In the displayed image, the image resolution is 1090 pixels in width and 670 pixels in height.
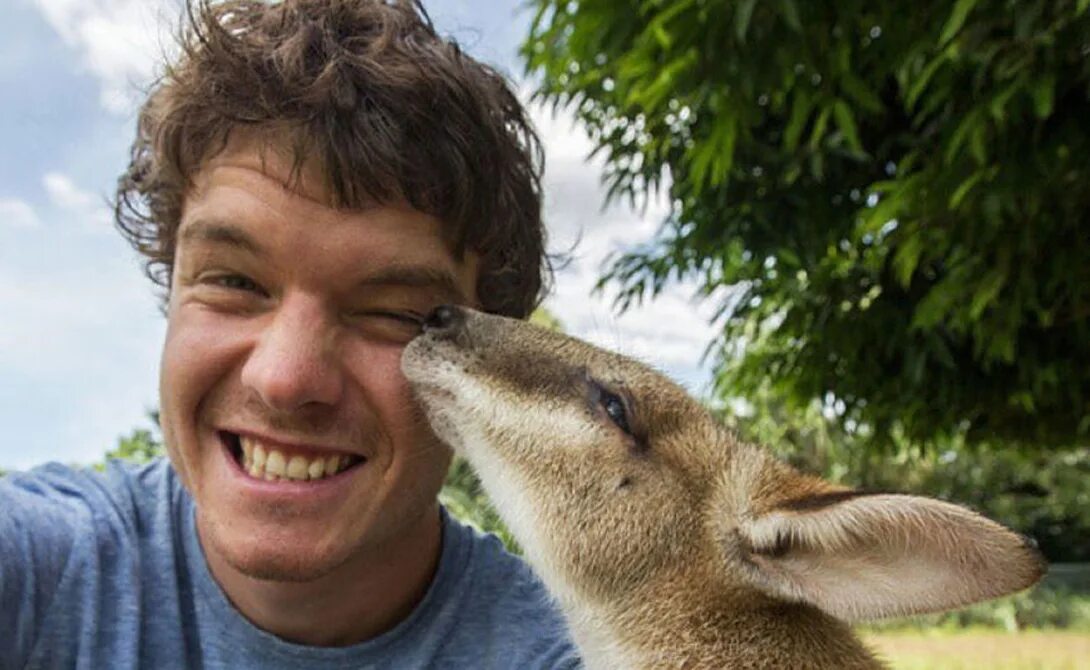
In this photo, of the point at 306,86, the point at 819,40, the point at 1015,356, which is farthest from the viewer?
the point at 1015,356

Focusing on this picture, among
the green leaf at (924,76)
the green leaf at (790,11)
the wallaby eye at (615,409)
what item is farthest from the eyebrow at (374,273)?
the green leaf at (924,76)

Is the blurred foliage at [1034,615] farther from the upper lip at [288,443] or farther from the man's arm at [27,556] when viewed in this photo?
the man's arm at [27,556]

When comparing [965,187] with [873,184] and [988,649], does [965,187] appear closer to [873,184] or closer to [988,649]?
[873,184]

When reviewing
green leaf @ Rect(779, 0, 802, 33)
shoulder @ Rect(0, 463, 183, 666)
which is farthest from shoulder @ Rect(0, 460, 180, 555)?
green leaf @ Rect(779, 0, 802, 33)

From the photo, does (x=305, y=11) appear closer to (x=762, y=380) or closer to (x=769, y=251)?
(x=769, y=251)

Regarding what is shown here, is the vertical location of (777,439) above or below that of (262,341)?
above

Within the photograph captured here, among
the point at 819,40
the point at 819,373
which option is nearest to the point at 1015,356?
the point at 819,373

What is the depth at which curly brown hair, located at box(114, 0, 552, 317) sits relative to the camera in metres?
2.65

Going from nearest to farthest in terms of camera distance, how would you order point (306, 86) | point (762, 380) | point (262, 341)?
point (262, 341) < point (306, 86) < point (762, 380)

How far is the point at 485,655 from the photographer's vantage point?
2807 mm

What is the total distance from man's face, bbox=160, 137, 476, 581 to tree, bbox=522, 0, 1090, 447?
1824 mm

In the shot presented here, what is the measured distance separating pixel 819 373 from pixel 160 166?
16.6 feet

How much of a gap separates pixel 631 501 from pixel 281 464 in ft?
2.76

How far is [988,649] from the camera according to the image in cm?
1755
